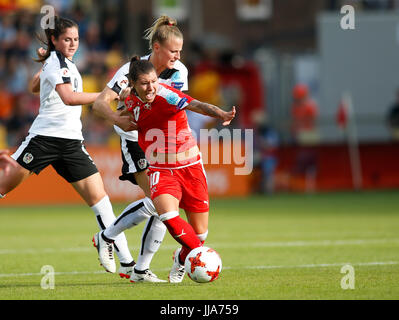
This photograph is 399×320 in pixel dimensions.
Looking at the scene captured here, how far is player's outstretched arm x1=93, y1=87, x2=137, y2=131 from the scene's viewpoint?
7.90m

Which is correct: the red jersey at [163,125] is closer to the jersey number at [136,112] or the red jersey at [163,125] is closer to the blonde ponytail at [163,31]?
the jersey number at [136,112]

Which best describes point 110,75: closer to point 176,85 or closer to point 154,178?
point 176,85

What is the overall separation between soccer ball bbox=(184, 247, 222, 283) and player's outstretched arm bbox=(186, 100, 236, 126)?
116 cm

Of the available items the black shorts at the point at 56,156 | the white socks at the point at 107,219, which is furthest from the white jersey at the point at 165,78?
the white socks at the point at 107,219

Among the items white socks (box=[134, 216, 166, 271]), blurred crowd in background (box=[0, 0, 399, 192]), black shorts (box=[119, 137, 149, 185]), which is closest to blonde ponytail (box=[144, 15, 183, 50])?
black shorts (box=[119, 137, 149, 185])

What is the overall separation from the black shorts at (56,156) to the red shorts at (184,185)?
108 cm

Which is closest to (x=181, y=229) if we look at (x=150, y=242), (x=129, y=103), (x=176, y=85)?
(x=150, y=242)

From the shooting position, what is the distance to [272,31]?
3916 centimetres

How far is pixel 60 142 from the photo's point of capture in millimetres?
9039

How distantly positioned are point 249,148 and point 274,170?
1.42 m

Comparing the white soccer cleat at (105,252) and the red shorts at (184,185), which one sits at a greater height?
the red shorts at (184,185)

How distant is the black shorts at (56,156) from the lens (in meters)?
8.94

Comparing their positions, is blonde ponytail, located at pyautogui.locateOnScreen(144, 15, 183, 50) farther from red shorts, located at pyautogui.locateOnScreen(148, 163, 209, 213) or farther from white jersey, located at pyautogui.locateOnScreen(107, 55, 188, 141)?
red shorts, located at pyautogui.locateOnScreen(148, 163, 209, 213)
